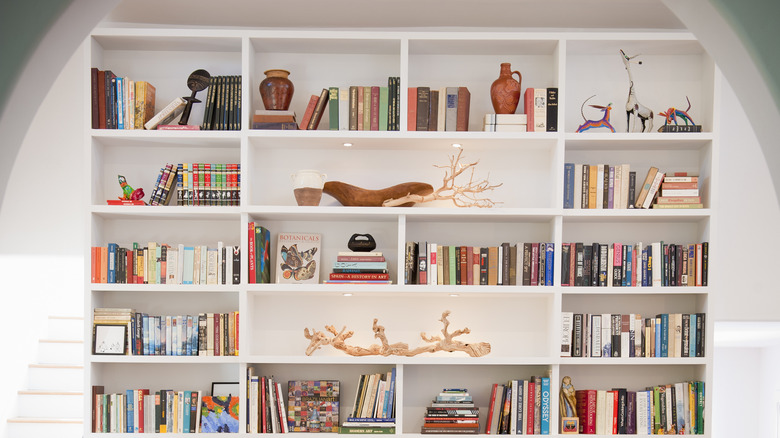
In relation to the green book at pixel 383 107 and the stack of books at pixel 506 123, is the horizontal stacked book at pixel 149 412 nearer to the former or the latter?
the green book at pixel 383 107

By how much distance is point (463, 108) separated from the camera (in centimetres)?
356

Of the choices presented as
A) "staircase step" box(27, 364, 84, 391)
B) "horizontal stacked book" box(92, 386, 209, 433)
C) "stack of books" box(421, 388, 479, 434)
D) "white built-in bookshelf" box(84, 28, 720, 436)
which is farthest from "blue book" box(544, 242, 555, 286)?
"staircase step" box(27, 364, 84, 391)

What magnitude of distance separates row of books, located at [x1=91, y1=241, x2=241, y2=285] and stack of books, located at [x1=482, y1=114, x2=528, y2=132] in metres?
1.33

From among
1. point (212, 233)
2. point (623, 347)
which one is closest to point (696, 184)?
point (623, 347)

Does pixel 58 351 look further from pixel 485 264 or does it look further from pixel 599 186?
pixel 599 186

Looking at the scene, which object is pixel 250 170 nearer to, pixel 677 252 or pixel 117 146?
pixel 117 146

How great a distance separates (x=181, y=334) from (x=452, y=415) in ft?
4.35

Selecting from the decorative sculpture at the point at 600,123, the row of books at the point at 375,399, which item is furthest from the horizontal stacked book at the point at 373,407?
the decorative sculpture at the point at 600,123

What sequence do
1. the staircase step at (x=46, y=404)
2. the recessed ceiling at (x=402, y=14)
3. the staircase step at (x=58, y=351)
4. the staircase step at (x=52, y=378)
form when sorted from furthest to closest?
the staircase step at (x=58, y=351)
the staircase step at (x=52, y=378)
the staircase step at (x=46, y=404)
the recessed ceiling at (x=402, y=14)

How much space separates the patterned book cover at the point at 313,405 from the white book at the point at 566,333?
1085mm

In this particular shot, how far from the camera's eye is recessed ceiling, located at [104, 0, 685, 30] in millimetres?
3490

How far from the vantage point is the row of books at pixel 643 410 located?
3.54 meters

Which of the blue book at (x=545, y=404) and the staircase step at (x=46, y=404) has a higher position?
the blue book at (x=545, y=404)

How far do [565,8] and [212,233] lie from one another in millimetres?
2017
